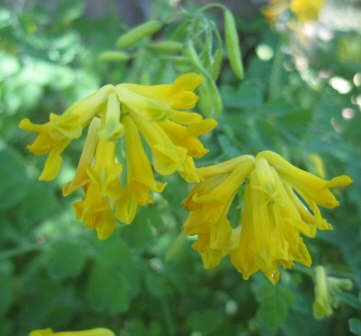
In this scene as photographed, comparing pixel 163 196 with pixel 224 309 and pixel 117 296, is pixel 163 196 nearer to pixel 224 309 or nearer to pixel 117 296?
pixel 117 296

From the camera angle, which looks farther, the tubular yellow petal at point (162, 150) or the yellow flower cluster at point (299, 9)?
the yellow flower cluster at point (299, 9)

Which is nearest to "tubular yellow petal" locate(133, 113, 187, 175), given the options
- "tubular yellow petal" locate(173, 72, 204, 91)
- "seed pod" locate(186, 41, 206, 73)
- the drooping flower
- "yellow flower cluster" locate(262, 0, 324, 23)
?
"tubular yellow petal" locate(173, 72, 204, 91)

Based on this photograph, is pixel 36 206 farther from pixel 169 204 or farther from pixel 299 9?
pixel 299 9

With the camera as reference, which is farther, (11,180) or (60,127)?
(11,180)

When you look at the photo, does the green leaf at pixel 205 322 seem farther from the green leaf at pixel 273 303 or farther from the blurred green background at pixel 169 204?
the green leaf at pixel 273 303

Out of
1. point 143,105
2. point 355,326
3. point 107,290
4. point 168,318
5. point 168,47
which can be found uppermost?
point 143,105

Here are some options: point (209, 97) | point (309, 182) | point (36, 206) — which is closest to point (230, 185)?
Result: point (309, 182)

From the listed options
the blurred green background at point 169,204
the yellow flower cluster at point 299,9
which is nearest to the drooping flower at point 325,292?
the blurred green background at point 169,204
